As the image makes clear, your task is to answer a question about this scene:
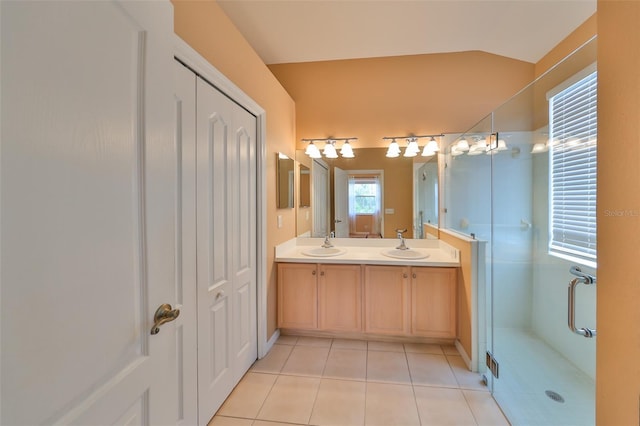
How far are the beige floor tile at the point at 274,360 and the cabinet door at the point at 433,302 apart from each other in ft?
3.84

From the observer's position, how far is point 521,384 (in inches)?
70.5

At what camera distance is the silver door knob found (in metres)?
0.84

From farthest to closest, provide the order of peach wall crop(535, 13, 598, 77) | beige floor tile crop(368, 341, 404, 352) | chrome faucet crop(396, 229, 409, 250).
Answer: chrome faucet crop(396, 229, 409, 250)
beige floor tile crop(368, 341, 404, 352)
peach wall crop(535, 13, 598, 77)

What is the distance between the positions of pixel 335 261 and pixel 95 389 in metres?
2.04

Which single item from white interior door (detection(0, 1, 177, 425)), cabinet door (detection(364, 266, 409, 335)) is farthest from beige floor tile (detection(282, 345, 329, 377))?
white interior door (detection(0, 1, 177, 425))

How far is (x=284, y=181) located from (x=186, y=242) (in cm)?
147

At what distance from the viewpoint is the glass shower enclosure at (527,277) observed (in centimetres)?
155

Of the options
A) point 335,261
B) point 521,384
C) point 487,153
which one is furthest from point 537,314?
point 335,261

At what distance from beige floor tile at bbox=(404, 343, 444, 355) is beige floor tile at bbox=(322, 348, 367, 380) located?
42 cm

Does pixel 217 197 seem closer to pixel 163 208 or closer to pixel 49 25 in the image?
pixel 163 208

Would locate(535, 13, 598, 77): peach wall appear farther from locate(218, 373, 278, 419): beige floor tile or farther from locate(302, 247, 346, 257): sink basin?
locate(218, 373, 278, 419): beige floor tile

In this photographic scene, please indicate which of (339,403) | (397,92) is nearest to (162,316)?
(339,403)

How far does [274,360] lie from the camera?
7.50 feet

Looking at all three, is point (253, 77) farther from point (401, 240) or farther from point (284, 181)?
point (401, 240)
